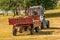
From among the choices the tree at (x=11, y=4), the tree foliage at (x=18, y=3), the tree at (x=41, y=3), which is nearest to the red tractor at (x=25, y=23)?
the tree foliage at (x=18, y=3)

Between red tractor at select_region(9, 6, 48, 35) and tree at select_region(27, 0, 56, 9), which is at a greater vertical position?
red tractor at select_region(9, 6, 48, 35)

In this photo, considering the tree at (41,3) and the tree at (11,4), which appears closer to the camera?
the tree at (11,4)

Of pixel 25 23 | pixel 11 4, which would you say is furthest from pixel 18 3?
pixel 25 23

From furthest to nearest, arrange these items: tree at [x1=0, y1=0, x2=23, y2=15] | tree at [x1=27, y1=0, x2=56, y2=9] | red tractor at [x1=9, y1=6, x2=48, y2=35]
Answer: tree at [x1=27, y1=0, x2=56, y2=9] < tree at [x1=0, y1=0, x2=23, y2=15] < red tractor at [x1=9, y1=6, x2=48, y2=35]

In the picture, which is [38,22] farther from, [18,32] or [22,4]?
[22,4]

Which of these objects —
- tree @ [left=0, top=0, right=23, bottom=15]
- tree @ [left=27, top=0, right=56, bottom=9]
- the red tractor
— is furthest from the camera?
tree @ [left=27, top=0, right=56, bottom=9]

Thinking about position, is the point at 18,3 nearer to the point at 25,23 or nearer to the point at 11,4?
the point at 11,4

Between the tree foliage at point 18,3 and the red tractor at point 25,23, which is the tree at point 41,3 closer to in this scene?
the tree foliage at point 18,3

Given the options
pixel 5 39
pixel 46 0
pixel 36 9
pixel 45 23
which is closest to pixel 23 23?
pixel 5 39

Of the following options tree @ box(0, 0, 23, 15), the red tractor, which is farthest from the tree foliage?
the red tractor

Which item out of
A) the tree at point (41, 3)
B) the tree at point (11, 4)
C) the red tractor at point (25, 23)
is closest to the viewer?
the red tractor at point (25, 23)

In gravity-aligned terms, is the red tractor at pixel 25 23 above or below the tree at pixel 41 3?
above

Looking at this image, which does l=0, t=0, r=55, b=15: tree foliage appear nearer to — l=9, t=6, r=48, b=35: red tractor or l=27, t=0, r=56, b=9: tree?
l=27, t=0, r=56, b=9: tree

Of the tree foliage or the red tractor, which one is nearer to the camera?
the red tractor
